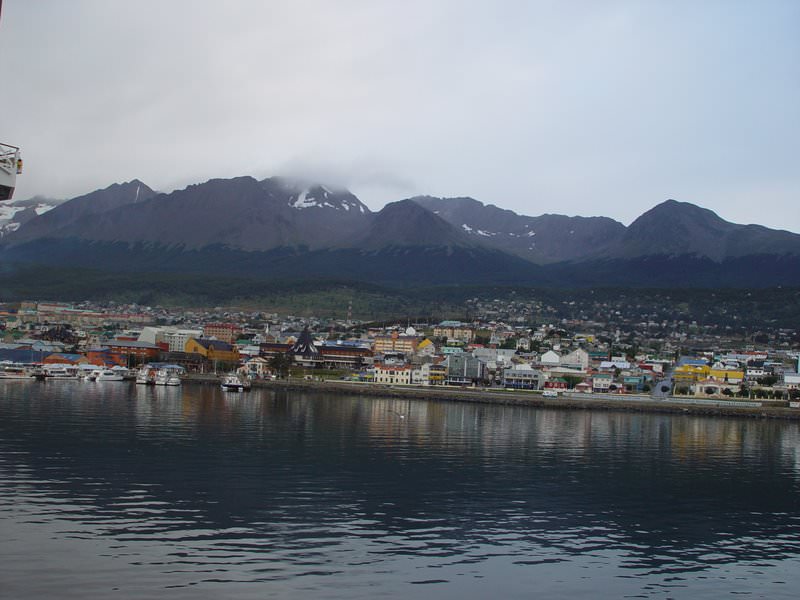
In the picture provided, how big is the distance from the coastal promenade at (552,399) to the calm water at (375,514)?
85.0ft

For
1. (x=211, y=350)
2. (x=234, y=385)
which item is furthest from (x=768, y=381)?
(x=211, y=350)

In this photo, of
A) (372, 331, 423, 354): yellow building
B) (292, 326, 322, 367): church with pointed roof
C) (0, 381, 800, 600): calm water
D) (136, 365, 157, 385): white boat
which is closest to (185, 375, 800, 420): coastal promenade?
(136, 365, 157, 385): white boat

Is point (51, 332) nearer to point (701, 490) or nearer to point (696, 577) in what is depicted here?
point (701, 490)

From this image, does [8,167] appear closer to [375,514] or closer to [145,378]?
[375,514]

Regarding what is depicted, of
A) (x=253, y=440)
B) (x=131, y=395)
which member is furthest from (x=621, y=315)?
(x=253, y=440)

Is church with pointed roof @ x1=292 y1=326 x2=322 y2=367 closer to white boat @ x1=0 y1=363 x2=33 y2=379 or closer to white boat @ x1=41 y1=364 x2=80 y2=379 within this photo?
white boat @ x1=41 y1=364 x2=80 y2=379

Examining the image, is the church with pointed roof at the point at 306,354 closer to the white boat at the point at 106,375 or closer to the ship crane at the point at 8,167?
the white boat at the point at 106,375

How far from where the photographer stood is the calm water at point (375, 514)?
43.6 ft

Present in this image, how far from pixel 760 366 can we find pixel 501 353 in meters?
25.5

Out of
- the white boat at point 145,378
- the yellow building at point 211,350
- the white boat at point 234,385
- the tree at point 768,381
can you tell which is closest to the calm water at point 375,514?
the white boat at point 234,385

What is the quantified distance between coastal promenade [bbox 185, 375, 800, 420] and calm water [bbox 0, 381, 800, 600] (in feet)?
85.0

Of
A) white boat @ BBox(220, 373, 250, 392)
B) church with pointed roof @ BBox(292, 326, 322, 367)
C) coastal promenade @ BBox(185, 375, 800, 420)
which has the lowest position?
coastal promenade @ BBox(185, 375, 800, 420)

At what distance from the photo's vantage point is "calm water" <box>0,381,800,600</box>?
13289 millimetres

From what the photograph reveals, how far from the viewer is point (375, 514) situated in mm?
17797
